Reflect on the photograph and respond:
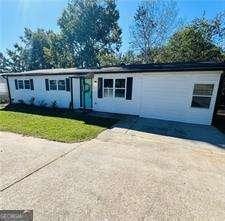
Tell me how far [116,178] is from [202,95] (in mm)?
7030

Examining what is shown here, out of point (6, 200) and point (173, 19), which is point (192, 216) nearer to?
point (6, 200)

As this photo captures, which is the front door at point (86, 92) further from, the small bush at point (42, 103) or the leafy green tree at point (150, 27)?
the leafy green tree at point (150, 27)

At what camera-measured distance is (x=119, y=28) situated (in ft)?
99.2

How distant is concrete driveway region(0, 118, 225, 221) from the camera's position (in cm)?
308

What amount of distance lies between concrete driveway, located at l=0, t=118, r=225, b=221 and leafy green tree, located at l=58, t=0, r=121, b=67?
25718 mm

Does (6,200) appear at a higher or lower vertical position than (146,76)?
lower

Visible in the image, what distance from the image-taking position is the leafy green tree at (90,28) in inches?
1109

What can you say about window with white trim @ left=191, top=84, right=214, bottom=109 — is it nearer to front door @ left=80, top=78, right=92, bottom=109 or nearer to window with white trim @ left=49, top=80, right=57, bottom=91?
front door @ left=80, top=78, right=92, bottom=109

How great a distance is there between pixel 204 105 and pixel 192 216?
7.27 meters

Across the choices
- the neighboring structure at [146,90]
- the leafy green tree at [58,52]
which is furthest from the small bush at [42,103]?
the leafy green tree at [58,52]

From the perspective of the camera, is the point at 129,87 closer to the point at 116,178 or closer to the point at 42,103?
the point at 116,178

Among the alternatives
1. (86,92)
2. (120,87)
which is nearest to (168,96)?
(120,87)

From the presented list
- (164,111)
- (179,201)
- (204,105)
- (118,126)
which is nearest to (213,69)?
(204,105)

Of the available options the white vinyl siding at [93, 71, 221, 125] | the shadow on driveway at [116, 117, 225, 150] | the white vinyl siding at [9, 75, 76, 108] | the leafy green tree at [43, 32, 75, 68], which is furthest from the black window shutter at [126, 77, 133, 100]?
the leafy green tree at [43, 32, 75, 68]
